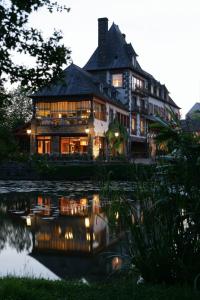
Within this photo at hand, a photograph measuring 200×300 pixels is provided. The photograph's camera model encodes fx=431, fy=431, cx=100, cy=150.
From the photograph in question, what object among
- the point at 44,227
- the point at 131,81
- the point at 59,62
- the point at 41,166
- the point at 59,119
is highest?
the point at 131,81

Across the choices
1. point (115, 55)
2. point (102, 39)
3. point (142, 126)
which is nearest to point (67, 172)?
point (115, 55)

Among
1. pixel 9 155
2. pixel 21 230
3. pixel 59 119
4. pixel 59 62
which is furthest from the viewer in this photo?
pixel 59 119

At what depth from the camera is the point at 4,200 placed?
18.2 meters

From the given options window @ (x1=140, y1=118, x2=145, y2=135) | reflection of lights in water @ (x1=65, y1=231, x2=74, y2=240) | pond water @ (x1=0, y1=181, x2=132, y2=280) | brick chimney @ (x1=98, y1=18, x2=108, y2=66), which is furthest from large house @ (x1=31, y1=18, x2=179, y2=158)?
reflection of lights in water @ (x1=65, y1=231, x2=74, y2=240)

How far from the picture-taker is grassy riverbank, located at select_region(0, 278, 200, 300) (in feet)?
16.2

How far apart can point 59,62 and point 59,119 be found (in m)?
34.5

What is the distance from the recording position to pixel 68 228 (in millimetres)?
11219

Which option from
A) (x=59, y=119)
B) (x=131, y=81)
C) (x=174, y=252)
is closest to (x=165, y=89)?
(x=131, y=81)

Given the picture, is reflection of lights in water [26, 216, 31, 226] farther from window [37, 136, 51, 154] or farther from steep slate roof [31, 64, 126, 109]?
window [37, 136, 51, 154]

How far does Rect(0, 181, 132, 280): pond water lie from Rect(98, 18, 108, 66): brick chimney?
34.6 m

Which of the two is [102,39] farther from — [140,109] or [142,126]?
[142,126]

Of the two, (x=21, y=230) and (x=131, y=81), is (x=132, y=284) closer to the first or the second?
(x=21, y=230)

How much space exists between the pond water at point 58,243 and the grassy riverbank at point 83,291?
0.83m

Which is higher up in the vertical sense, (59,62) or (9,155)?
(59,62)
